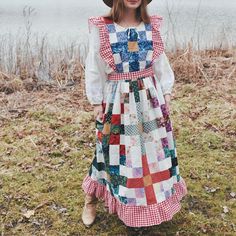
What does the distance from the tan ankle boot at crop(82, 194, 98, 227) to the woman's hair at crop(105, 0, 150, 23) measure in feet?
3.73

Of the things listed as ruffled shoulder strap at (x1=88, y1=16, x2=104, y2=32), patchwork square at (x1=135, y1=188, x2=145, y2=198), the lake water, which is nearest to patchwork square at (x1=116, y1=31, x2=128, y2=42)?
ruffled shoulder strap at (x1=88, y1=16, x2=104, y2=32)

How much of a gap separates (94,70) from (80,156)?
4.89 feet

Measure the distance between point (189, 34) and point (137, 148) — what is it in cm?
531

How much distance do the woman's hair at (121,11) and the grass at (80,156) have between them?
126cm

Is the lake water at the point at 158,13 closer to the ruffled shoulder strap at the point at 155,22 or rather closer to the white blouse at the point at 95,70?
the ruffled shoulder strap at the point at 155,22

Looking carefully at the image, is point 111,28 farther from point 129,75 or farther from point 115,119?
point 115,119

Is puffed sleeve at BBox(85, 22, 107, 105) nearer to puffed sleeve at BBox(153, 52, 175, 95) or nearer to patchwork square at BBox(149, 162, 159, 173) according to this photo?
puffed sleeve at BBox(153, 52, 175, 95)

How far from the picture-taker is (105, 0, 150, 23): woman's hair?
8.53 ft

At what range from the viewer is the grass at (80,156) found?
307cm

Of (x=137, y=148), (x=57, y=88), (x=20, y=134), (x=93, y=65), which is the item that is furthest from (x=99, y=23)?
(x=57, y=88)

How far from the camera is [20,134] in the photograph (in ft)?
14.4

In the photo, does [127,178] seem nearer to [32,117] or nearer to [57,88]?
[32,117]

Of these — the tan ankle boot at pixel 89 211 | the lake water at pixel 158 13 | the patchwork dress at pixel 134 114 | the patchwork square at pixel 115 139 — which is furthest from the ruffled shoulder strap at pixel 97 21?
the lake water at pixel 158 13

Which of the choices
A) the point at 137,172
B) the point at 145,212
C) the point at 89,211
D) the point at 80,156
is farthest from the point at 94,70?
the point at 80,156
